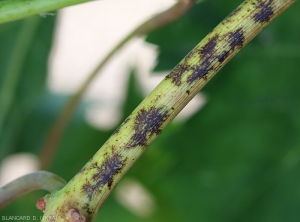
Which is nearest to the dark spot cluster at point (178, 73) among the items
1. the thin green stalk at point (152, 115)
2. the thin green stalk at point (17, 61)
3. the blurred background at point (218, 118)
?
the thin green stalk at point (152, 115)

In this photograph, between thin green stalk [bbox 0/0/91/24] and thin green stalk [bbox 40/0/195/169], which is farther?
thin green stalk [bbox 40/0/195/169]

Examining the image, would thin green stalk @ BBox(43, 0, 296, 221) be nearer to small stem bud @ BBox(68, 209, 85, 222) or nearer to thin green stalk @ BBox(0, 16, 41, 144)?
small stem bud @ BBox(68, 209, 85, 222)

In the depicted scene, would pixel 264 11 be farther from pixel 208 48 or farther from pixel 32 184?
pixel 32 184

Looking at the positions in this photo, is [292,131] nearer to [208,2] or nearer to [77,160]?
[208,2]

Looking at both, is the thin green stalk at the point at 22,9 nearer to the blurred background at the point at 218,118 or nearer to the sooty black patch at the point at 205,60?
the sooty black patch at the point at 205,60

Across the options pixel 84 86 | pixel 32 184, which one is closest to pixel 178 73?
pixel 32 184

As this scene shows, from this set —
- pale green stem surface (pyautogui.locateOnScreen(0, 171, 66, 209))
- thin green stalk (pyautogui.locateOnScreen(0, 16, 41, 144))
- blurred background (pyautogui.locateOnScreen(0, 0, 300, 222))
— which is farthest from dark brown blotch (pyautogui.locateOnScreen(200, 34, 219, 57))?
thin green stalk (pyautogui.locateOnScreen(0, 16, 41, 144))

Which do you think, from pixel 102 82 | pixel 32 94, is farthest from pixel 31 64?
pixel 102 82
